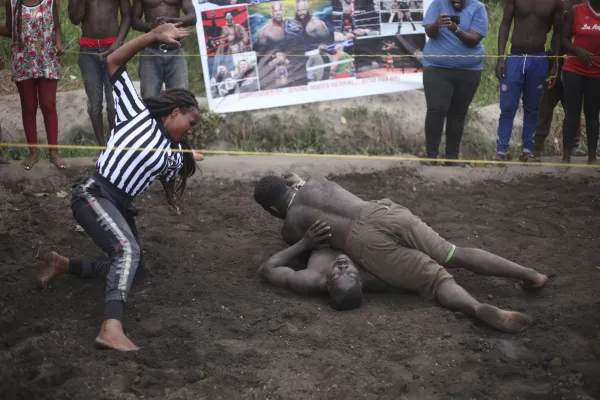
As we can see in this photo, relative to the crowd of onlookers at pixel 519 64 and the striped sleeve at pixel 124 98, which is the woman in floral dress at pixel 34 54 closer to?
the striped sleeve at pixel 124 98

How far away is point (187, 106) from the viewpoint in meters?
5.11

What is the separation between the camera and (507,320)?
15.6 feet

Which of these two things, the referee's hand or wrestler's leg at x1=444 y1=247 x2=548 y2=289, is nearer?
the referee's hand

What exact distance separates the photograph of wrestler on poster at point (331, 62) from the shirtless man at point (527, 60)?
6.45 ft

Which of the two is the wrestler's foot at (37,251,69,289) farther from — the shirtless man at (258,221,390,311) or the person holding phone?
the person holding phone

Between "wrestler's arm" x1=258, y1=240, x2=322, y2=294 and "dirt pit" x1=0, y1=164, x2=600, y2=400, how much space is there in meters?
0.08

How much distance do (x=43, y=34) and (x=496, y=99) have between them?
6037 mm

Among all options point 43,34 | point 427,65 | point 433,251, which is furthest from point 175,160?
point 427,65

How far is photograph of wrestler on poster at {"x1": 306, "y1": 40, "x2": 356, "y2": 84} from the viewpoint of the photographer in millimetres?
9391

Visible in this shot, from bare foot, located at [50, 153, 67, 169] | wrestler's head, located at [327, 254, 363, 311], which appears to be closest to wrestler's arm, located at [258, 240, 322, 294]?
wrestler's head, located at [327, 254, 363, 311]

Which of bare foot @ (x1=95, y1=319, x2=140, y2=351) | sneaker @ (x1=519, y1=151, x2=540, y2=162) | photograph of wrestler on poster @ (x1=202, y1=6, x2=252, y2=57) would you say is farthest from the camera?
photograph of wrestler on poster @ (x1=202, y1=6, x2=252, y2=57)

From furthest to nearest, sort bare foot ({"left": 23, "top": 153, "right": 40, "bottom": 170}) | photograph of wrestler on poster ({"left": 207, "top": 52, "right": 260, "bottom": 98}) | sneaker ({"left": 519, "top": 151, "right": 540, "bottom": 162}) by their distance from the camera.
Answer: photograph of wrestler on poster ({"left": 207, "top": 52, "right": 260, "bottom": 98}) → sneaker ({"left": 519, "top": 151, "right": 540, "bottom": 162}) → bare foot ({"left": 23, "top": 153, "right": 40, "bottom": 170})

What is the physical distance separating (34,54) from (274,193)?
122 inches

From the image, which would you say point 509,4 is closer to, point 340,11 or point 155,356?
point 340,11
